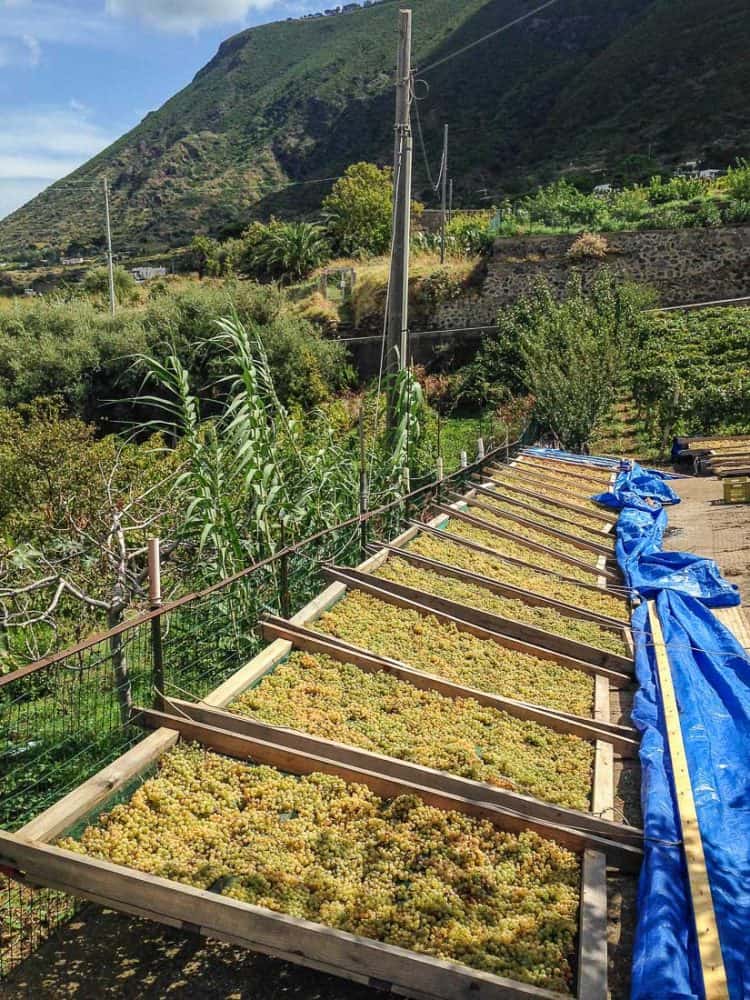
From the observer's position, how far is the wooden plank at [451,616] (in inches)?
206

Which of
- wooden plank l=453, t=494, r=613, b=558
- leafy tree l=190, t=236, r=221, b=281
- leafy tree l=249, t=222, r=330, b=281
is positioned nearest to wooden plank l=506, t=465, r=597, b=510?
wooden plank l=453, t=494, r=613, b=558

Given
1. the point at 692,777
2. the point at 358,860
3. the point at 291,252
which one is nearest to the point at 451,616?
the point at 692,777

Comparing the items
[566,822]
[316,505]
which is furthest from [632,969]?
[316,505]

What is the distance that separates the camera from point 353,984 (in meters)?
2.81

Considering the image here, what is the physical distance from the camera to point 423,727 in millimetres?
4152

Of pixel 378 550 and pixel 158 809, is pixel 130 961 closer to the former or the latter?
pixel 158 809

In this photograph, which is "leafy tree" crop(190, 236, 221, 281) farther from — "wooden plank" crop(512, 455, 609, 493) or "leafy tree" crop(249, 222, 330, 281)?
"wooden plank" crop(512, 455, 609, 493)

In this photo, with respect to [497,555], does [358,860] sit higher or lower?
lower

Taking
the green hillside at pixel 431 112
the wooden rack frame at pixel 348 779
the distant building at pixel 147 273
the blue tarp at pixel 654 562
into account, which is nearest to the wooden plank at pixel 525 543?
the blue tarp at pixel 654 562

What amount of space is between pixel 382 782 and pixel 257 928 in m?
0.97

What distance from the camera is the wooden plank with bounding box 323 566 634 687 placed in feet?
17.2

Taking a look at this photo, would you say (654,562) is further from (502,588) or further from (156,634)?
(156,634)

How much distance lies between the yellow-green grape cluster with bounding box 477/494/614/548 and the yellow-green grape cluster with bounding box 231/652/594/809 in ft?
15.3

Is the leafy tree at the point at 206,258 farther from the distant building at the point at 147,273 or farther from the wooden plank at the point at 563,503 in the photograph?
the wooden plank at the point at 563,503
